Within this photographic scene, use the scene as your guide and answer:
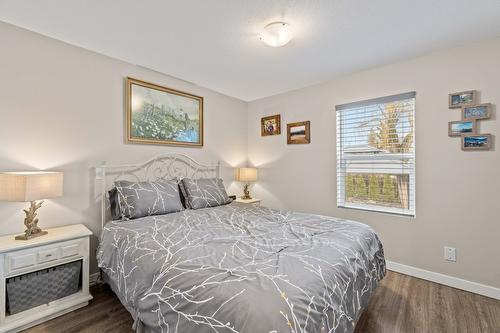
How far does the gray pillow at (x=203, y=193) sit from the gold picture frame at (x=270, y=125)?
137 cm

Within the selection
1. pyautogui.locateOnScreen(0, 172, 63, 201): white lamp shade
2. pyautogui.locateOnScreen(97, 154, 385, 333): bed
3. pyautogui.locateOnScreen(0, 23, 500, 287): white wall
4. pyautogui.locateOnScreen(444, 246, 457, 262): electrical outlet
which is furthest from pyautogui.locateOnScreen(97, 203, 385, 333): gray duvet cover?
pyautogui.locateOnScreen(444, 246, 457, 262): electrical outlet

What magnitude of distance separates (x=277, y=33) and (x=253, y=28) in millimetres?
214

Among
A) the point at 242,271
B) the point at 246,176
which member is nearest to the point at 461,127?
the point at 242,271

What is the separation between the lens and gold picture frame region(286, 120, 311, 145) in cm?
340

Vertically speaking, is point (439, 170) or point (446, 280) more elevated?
point (439, 170)

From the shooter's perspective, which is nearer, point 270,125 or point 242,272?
point 242,272

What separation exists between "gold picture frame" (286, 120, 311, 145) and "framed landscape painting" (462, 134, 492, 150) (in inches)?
65.6

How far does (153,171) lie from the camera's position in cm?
290

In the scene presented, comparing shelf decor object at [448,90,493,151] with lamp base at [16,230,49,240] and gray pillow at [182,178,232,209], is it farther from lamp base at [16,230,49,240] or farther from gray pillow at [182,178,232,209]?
lamp base at [16,230,49,240]

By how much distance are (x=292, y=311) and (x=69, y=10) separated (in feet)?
8.18

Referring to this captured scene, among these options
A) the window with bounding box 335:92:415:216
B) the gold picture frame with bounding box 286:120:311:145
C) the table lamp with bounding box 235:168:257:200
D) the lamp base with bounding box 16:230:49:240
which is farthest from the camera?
the table lamp with bounding box 235:168:257:200

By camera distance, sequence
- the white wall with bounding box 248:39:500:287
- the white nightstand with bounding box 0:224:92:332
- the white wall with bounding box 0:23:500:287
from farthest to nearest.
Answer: the white wall with bounding box 248:39:500:287 < the white wall with bounding box 0:23:500:287 < the white nightstand with bounding box 0:224:92:332

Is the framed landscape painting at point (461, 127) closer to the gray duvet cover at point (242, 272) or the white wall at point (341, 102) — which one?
the white wall at point (341, 102)

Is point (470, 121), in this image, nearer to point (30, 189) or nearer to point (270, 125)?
point (270, 125)
